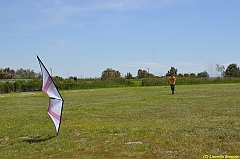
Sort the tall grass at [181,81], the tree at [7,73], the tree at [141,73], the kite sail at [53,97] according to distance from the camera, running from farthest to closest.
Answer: the tree at [141,73] → the tree at [7,73] → the tall grass at [181,81] → the kite sail at [53,97]

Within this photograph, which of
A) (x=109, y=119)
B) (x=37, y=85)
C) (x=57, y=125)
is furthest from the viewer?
(x=37, y=85)

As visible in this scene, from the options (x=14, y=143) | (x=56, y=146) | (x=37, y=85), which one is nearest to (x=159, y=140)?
(x=56, y=146)

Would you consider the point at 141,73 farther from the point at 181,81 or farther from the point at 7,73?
the point at 7,73

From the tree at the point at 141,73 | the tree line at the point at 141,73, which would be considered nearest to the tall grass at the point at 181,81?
the tree line at the point at 141,73

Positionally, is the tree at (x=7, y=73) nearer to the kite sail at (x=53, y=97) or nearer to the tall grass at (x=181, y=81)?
the tall grass at (x=181, y=81)

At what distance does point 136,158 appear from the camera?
263 inches

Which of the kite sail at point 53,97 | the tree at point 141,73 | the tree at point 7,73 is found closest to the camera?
the kite sail at point 53,97

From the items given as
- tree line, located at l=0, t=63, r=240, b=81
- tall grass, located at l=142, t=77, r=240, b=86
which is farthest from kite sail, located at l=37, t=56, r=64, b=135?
tree line, located at l=0, t=63, r=240, b=81

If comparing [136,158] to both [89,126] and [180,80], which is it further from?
[180,80]

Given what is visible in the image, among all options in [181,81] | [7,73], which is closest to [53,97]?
[181,81]

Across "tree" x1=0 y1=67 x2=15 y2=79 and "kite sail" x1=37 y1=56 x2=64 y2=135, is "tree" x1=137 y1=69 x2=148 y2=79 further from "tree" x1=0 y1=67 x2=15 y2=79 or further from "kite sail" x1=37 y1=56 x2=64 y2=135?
"kite sail" x1=37 y1=56 x2=64 y2=135

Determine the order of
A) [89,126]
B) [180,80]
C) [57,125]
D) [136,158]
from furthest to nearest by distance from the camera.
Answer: [180,80] < [89,126] < [57,125] < [136,158]

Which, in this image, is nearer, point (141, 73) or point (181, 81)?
point (181, 81)

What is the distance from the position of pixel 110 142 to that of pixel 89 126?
2650 millimetres
